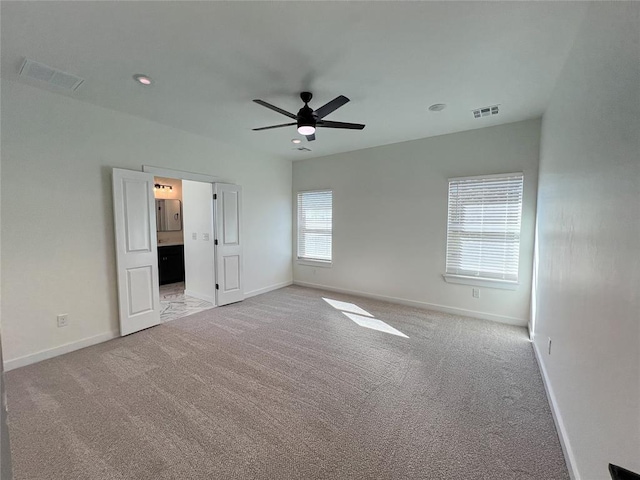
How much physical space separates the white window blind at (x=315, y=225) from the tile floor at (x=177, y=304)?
225 cm

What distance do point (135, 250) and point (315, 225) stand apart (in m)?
3.24

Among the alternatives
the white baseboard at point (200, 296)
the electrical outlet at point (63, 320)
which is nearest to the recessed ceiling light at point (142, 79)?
the electrical outlet at point (63, 320)

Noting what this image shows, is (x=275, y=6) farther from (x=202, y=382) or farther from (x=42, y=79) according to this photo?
(x=202, y=382)

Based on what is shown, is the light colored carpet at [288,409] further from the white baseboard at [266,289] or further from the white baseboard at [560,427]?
the white baseboard at [266,289]

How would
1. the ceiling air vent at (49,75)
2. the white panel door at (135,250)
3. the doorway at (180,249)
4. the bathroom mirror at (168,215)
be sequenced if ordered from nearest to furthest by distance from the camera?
the ceiling air vent at (49,75) < the white panel door at (135,250) < the doorway at (180,249) < the bathroom mirror at (168,215)

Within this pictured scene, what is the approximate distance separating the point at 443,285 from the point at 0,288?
209 inches

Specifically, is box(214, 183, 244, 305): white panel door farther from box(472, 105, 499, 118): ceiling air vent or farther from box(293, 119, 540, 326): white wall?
box(472, 105, 499, 118): ceiling air vent

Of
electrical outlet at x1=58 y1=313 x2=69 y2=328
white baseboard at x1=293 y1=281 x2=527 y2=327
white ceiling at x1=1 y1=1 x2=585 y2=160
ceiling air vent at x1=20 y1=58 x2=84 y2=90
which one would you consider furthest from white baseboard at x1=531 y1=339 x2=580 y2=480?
ceiling air vent at x1=20 y1=58 x2=84 y2=90

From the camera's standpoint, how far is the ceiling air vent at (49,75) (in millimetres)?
2246

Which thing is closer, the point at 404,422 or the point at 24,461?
the point at 24,461

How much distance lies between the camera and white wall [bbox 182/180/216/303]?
459cm

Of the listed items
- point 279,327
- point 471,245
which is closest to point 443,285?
point 471,245

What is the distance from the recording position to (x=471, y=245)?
388cm

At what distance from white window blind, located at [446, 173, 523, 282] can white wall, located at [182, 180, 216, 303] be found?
3.95m
